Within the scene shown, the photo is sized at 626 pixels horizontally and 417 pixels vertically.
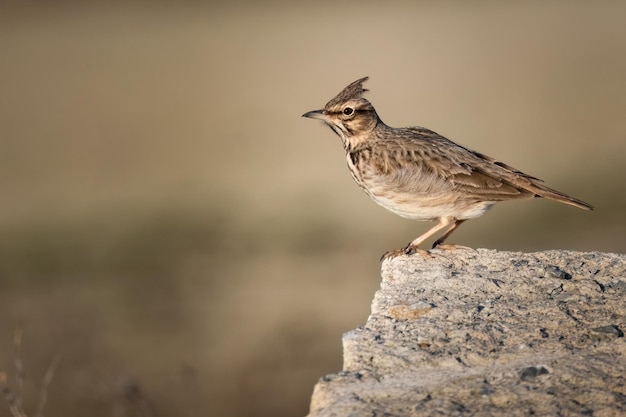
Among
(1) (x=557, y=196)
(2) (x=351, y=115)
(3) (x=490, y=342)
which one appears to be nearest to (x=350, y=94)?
(2) (x=351, y=115)

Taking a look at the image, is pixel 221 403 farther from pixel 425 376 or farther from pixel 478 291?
pixel 425 376

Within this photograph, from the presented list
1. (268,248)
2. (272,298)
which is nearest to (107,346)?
(272,298)

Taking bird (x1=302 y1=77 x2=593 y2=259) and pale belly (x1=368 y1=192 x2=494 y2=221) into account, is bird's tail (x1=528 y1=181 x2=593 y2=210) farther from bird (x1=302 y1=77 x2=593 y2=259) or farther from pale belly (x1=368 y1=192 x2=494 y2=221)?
pale belly (x1=368 y1=192 x2=494 y2=221)

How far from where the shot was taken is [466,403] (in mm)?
4105

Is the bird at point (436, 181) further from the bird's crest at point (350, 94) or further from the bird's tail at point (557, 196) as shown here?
the bird's crest at point (350, 94)

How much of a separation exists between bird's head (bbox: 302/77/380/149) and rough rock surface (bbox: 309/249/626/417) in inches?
60.6

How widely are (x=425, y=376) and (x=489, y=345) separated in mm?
391

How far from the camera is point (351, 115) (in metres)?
7.25

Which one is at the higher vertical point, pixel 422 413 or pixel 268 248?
pixel 268 248

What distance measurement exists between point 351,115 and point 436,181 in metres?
0.87

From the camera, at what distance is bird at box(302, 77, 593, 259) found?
261 inches

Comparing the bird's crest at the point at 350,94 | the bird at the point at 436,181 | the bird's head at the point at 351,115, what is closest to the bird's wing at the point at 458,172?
the bird at the point at 436,181

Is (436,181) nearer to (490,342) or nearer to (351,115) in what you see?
(351,115)

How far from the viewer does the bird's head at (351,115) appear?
7.25m
